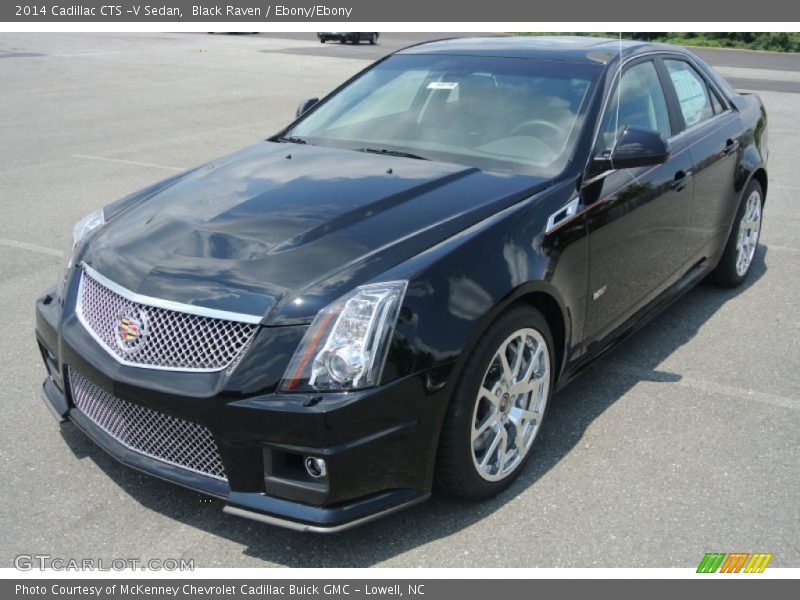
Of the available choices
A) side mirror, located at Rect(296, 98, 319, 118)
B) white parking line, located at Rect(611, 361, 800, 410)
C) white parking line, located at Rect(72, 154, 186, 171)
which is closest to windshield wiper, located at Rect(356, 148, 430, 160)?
side mirror, located at Rect(296, 98, 319, 118)

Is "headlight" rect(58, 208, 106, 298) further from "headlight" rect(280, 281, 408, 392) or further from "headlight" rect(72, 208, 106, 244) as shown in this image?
"headlight" rect(280, 281, 408, 392)

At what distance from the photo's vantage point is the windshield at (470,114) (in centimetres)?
408

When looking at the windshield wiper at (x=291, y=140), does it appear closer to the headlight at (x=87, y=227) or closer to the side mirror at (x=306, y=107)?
the side mirror at (x=306, y=107)

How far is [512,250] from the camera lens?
3.37 metres

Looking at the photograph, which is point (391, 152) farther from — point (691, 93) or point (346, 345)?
point (691, 93)

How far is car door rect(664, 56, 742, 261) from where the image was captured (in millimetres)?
5000

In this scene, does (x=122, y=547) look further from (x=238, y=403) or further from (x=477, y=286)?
(x=477, y=286)

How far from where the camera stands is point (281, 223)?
3422 mm

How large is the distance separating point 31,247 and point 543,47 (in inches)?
166

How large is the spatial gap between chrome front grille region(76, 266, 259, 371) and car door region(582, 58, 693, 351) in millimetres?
1737

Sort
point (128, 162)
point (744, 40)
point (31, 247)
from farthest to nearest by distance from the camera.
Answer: point (744, 40) → point (128, 162) → point (31, 247)

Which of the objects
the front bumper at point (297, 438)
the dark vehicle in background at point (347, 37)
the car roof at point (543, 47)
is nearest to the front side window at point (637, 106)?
the car roof at point (543, 47)

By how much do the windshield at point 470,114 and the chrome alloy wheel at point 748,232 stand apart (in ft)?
7.00

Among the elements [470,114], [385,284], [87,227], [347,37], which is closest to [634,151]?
[470,114]
